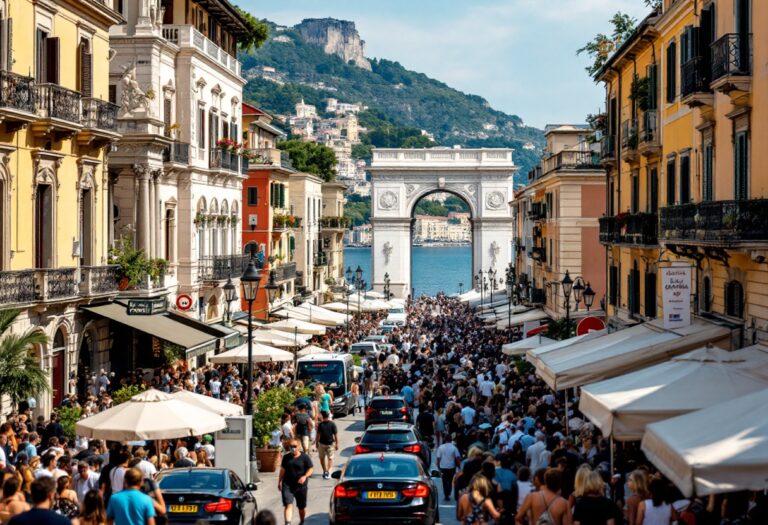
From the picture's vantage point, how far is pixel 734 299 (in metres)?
23.3

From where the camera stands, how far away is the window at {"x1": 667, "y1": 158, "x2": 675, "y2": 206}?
29.6m

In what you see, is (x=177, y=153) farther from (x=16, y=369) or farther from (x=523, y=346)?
(x=16, y=369)

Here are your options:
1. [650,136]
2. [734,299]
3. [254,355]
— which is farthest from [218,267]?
[734,299]

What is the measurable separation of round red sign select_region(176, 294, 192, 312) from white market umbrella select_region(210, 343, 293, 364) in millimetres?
3050

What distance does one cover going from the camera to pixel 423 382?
36469mm

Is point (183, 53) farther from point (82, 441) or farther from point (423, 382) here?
point (82, 441)

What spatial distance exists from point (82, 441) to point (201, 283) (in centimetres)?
2227

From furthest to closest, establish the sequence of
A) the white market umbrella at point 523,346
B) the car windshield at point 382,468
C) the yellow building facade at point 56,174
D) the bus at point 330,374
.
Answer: the bus at point 330,374 → the white market umbrella at point 523,346 → the yellow building facade at point 56,174 → the car windshield at point 382,468

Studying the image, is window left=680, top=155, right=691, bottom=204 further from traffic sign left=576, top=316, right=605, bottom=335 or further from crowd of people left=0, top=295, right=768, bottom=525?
crowd of people left=0, top=295, right=768, bottom=525

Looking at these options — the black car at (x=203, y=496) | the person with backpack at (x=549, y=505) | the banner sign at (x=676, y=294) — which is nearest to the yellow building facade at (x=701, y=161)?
the banner sign at (x=676, y=294)

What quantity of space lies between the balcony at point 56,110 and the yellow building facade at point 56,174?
1.2 inches

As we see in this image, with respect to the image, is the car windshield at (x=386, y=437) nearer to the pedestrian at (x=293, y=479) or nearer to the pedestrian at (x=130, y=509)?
the pedestrian at (x=293, y=479)

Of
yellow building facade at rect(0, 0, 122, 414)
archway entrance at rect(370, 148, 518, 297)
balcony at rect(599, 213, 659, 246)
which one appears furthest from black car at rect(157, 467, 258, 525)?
archway entrance at rect(370, 148, 518, 297)

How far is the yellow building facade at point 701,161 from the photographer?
21000 millimetres
